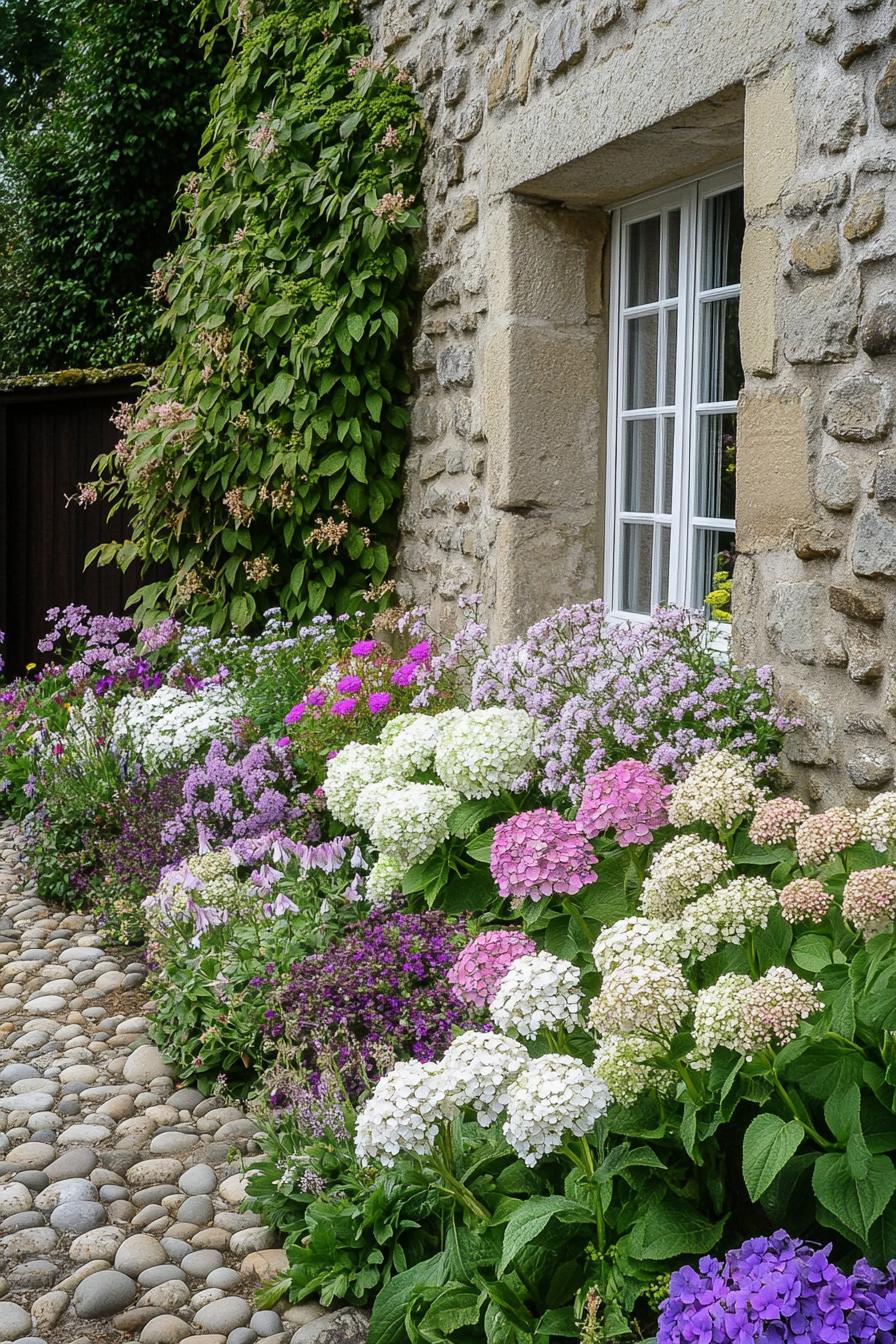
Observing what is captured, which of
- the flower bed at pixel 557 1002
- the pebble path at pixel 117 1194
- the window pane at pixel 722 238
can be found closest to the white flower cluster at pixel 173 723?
the flower bed at pixel 557 1002

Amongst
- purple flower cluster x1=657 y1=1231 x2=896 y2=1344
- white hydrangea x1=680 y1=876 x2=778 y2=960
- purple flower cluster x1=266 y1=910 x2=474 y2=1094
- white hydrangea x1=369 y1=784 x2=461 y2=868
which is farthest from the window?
purple flower cluster x1=657 y1=1231 x2=896 y2=1344

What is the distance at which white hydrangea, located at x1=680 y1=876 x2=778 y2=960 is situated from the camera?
2051 millimetres

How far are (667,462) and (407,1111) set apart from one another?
286cm

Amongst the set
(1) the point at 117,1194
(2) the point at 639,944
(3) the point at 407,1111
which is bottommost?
(1) the point at 117,1194

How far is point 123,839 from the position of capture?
15.0ft

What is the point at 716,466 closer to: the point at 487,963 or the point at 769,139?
the point at 769,139

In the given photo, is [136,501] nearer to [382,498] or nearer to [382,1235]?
[382,498]

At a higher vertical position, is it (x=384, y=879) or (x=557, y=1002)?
(x=557, y=1002)

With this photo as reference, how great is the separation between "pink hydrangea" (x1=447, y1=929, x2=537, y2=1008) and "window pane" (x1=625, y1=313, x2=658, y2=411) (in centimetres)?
258

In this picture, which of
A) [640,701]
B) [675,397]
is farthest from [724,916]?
[675,397]

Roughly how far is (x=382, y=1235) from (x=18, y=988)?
2188 millimetres

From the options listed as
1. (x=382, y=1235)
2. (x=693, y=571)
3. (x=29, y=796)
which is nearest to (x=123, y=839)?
(x=29, y=796)

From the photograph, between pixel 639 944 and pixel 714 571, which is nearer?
pixel 639 944

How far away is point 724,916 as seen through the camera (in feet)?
6.73
